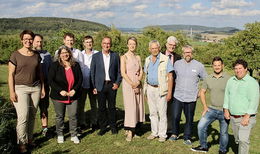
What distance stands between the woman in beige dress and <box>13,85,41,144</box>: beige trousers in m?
2.07

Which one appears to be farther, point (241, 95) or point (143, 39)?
point (143, 39)

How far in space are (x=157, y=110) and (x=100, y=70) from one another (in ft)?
5.79

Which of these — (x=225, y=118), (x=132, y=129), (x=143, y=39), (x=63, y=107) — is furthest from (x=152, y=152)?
(x=143, y=39)

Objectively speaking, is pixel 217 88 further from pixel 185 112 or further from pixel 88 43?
pixel 88 43

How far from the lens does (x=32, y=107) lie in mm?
5410

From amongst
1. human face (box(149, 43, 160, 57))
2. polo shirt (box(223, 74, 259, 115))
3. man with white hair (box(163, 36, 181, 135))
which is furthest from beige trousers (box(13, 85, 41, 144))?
polo shirt (box(223, 74, 259, 115))

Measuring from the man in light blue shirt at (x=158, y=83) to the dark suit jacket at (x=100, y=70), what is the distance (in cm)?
77

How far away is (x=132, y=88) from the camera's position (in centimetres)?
621

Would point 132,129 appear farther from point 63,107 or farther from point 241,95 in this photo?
point 241,95

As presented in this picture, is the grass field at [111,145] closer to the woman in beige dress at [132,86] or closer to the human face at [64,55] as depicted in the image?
the woman in beige dress at [132,86]

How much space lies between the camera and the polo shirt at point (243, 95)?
181 inches

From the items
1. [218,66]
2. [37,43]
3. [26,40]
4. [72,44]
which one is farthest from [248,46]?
[26,40]

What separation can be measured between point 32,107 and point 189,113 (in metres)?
3.62

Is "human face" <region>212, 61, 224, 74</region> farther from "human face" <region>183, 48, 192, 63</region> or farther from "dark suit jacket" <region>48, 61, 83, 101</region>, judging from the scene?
"dark suit jacket" <region>48, 61, 83, 101</region>
